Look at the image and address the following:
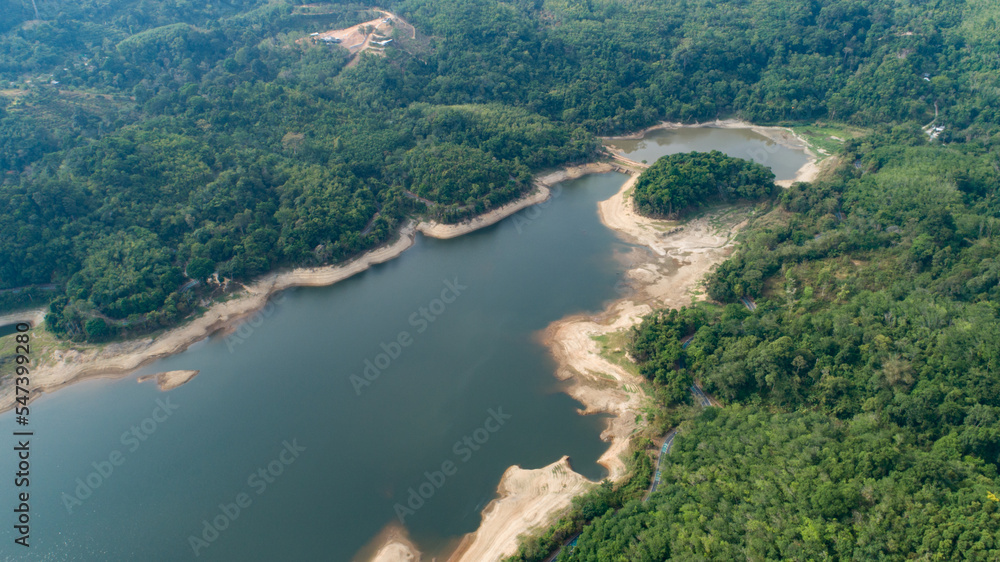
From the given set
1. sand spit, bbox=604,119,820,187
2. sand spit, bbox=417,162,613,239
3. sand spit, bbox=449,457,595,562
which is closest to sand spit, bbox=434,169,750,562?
sand spit, bbox=449,457,595,562

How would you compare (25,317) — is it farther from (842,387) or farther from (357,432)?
(842,387)

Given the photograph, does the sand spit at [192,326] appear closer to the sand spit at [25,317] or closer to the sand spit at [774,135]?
the sand spit at [25,317]

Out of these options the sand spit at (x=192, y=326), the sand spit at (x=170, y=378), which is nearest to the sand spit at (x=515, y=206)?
the sand spit at (x=192, y=326)

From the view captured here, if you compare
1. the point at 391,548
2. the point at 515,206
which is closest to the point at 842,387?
the point at 391,548

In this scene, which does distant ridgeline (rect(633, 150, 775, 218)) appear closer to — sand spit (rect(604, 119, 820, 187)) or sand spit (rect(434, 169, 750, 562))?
sand spit (rect(434, 169, 750, 562))

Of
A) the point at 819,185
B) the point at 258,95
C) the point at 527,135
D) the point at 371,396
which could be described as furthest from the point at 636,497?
the point at 258,95

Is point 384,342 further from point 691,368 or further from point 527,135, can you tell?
point 527,135
